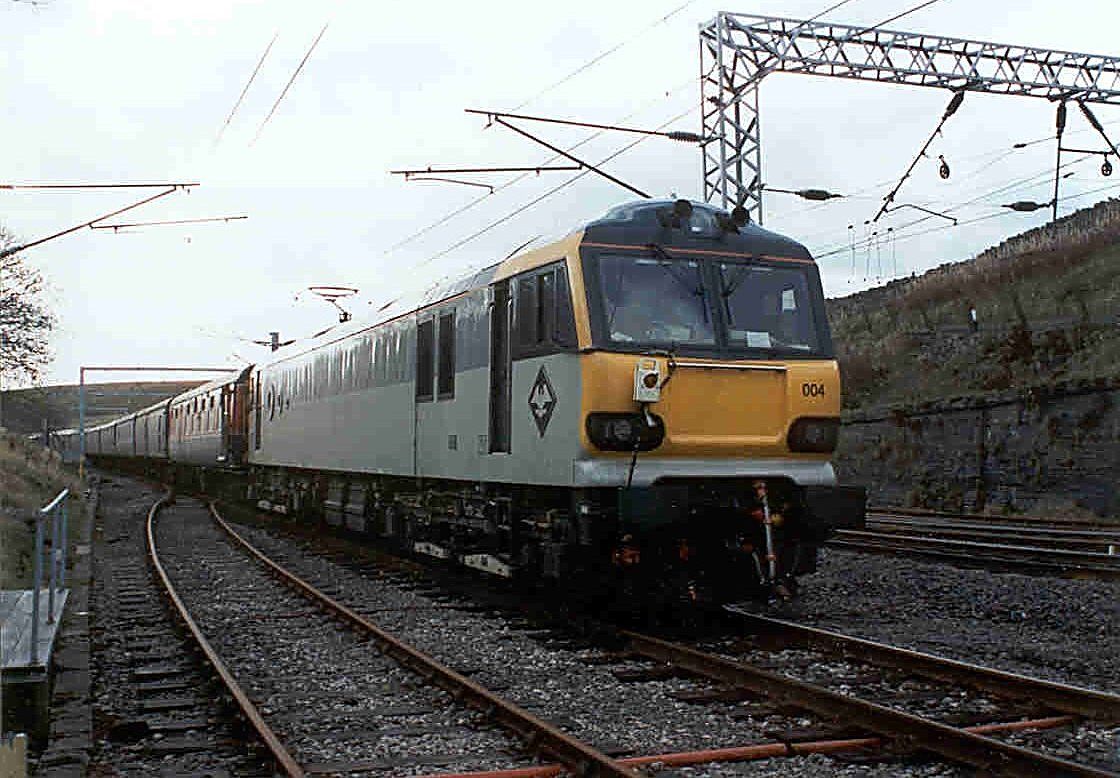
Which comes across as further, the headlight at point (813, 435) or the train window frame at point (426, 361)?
the train window frame at point (426, 361)

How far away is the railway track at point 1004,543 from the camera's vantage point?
43.7ft

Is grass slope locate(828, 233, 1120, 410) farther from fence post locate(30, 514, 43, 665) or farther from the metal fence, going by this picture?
fence post locate(30, 514, 43, 665)

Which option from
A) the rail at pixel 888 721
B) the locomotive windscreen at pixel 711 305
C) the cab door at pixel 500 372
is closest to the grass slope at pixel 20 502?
the cab door at pixel 500 372

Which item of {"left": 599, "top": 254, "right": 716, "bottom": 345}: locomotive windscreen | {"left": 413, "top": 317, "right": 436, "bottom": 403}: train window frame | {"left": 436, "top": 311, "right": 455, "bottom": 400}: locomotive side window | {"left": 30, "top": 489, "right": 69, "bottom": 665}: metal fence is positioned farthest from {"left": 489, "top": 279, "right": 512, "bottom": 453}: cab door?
{"left": 30, "top": 489, "right": 69, "bottom": 665}: metal fence

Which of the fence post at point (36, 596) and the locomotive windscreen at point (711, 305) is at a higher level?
the locomotive windscreen at point (711, 305)

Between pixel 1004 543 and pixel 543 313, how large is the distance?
30.1 ft

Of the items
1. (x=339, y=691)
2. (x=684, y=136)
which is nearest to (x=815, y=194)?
(x=684, y=136)

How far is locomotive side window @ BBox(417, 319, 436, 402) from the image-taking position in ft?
41.8

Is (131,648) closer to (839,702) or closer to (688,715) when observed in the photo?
(688,715)

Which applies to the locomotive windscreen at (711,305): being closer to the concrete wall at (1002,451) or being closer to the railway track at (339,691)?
the railway track at (339,691)

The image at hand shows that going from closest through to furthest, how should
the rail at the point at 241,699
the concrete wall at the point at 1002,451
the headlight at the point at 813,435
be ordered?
the rail at the point at 241,699 < the headlight at the point at 813,435 < the concrete wall at the point at 1002,451

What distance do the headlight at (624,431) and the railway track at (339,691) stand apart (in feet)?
6.52

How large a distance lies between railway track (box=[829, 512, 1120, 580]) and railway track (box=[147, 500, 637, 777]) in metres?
6.55

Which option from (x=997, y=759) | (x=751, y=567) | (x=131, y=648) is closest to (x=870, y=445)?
(x=751, y=567)
